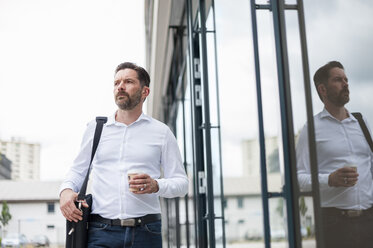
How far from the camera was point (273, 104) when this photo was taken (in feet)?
6.42

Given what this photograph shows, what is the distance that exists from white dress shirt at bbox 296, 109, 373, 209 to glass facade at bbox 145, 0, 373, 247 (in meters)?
0.02

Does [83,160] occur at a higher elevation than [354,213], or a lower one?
higher

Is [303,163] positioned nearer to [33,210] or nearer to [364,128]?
[364,128]

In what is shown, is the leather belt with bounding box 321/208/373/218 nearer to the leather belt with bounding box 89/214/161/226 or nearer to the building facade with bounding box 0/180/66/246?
the leather belt with bounding box 89/214/161/226

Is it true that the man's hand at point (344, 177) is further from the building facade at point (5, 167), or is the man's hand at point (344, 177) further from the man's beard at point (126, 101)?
the building facade at point (5, 167)

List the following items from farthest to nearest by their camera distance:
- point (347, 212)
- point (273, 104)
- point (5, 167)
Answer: point (5, 167) → point (273, 104) → point (347, 212)

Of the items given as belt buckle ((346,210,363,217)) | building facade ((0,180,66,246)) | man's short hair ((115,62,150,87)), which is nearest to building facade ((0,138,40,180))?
building facade ((0,180,66,246))

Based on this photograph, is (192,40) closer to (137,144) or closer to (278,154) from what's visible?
(137,144)

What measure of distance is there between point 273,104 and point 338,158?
520mm

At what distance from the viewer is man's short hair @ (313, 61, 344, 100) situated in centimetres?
146

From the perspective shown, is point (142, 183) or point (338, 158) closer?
point (338, 158)

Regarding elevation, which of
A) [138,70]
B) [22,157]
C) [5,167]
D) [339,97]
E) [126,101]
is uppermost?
[22,157]

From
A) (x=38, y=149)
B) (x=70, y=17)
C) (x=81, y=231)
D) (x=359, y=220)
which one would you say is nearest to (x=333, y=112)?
(x=359, y=220)

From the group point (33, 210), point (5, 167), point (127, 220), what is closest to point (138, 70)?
point (127, 220)
